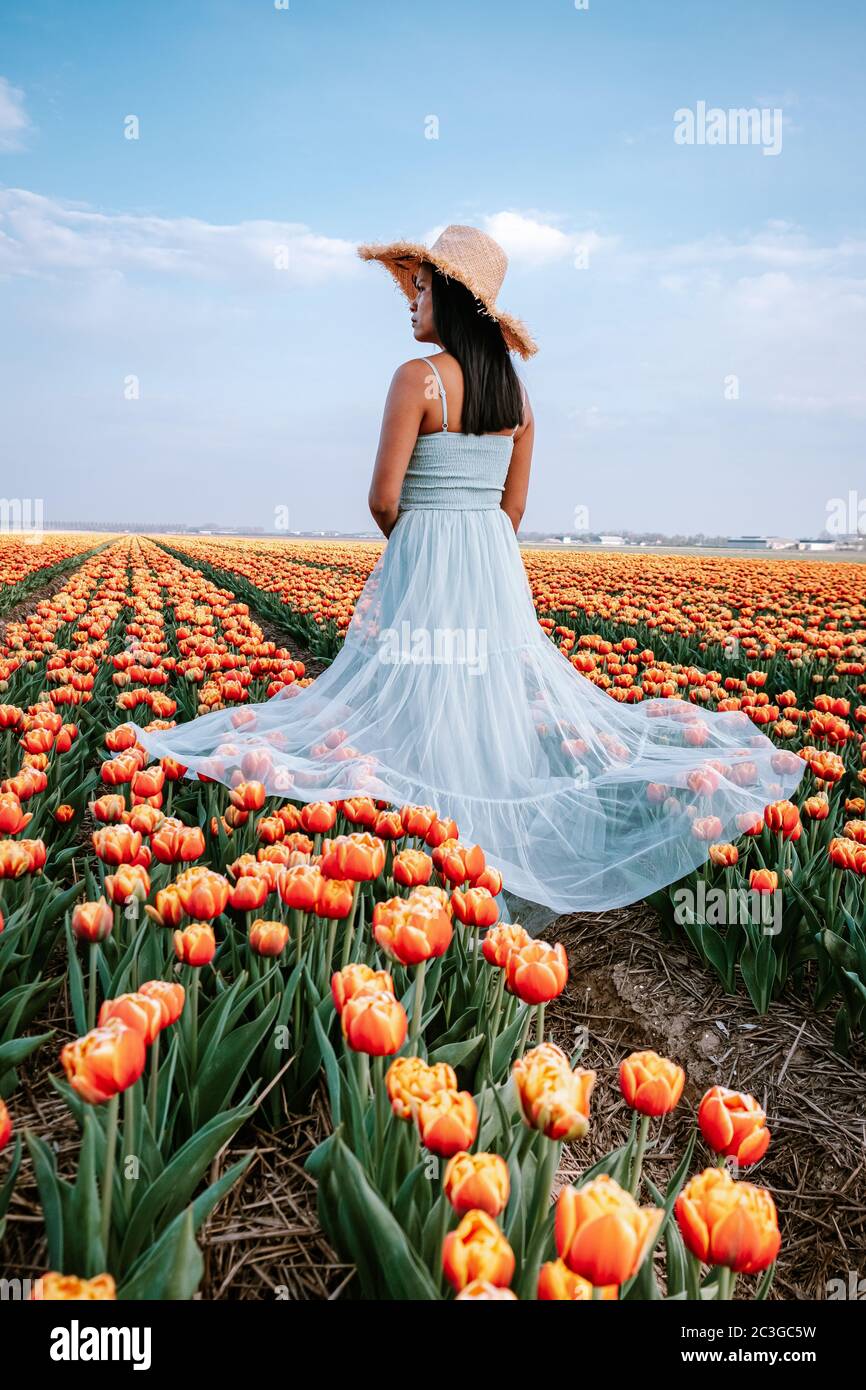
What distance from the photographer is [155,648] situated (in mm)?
4793

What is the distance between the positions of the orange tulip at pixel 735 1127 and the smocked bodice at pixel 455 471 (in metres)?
2.78

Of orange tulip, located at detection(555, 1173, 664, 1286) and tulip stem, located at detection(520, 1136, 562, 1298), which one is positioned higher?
orange tulip, located at detection(555, 1173, 664, 1286)

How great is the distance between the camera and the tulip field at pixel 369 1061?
39.6 inches

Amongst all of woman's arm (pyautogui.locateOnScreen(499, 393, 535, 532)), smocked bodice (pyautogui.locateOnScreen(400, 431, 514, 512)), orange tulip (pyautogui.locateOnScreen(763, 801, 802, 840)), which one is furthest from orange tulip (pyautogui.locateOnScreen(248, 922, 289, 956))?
woman's arm (pyautogui.locateOnScreen(499, 393, 535, 532))

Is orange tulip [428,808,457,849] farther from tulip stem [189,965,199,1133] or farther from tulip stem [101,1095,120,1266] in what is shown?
tulip stem [101,1095,120,1266]

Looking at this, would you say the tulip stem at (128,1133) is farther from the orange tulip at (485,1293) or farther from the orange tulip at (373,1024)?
the orange tulip at (485,1293)

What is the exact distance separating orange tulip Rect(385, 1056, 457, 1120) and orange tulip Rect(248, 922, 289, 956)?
604 millimetres

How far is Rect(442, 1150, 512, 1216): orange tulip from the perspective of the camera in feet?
2.95

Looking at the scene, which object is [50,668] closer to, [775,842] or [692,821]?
[692,821]

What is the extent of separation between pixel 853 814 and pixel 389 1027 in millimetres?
3041

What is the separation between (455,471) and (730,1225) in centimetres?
298

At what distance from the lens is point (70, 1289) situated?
0.85 m

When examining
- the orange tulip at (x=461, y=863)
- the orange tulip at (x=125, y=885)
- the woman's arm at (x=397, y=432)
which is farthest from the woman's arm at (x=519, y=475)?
the orange tulip at (x=125, y=885)

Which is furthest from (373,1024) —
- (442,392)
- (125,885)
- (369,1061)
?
(442,392)
